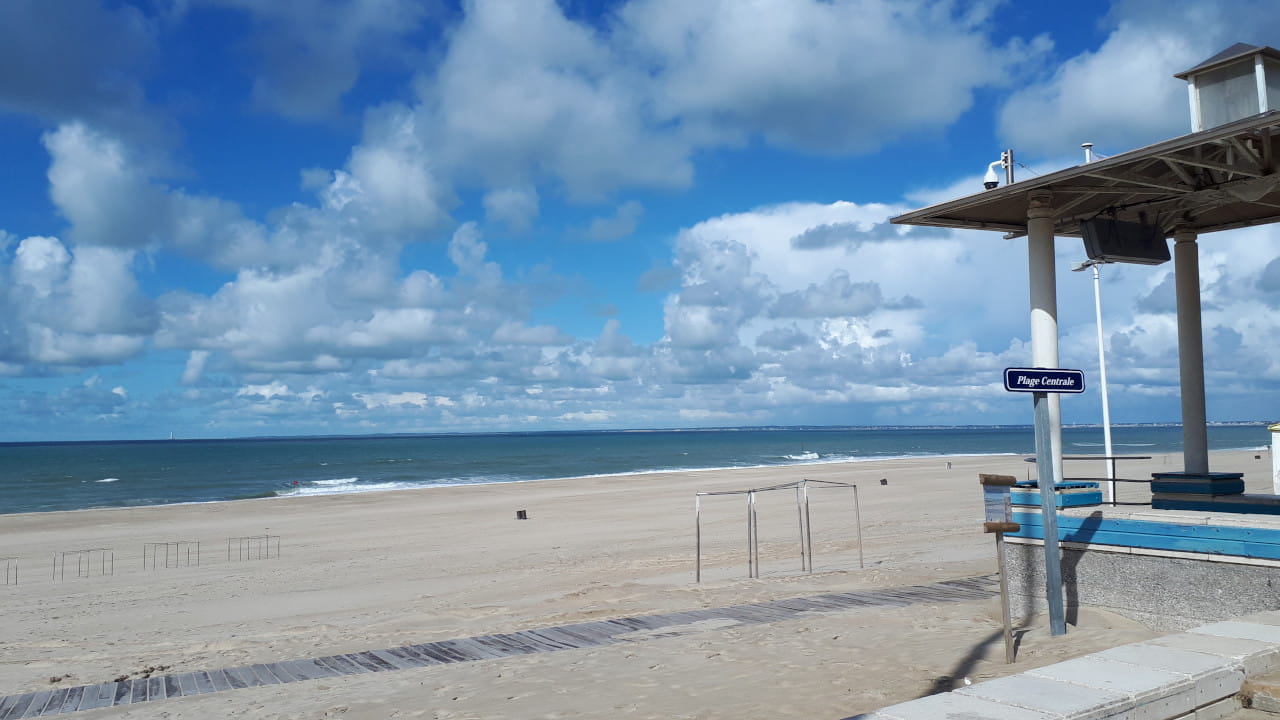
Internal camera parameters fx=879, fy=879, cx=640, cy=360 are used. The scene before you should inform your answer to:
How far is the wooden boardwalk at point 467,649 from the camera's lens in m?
8.02

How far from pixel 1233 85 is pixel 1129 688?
22.2 feet

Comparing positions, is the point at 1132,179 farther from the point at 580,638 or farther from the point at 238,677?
the point at 238,677

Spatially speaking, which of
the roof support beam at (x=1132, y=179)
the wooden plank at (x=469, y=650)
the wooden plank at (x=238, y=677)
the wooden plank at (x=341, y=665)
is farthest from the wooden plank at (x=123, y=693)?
the roof support beam at (x=1132, y=179)

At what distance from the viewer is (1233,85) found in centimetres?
845

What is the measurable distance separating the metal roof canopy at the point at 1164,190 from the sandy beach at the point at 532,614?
411 cm

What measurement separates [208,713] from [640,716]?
365 cm

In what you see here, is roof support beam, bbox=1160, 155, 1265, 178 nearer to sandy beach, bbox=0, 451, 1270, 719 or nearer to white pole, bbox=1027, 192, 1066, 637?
white pole, bbox=1027, 192, 1066, 637

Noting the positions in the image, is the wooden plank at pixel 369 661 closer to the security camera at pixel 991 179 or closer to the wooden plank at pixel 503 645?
the wooden plank at pixel 503 645

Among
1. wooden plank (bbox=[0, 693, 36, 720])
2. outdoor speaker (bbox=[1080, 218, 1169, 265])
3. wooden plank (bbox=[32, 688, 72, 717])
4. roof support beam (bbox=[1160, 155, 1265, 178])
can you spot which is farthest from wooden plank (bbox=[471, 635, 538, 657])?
roof support beam (bbox=[1160, 155, 1265, 178])

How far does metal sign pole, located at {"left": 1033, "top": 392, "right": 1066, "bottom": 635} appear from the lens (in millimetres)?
7512

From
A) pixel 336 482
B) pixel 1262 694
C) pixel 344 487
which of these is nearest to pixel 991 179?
pixel 1262 694

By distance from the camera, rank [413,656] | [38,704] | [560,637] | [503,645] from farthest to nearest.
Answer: [560,637] → [503,645] → [413,656] → [38,704]

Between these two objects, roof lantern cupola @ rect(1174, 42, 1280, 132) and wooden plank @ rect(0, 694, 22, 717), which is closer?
wooden plank @ rect(0, 694, 22, 717)

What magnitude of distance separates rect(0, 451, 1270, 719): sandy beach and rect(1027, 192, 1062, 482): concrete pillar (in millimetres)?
2158
